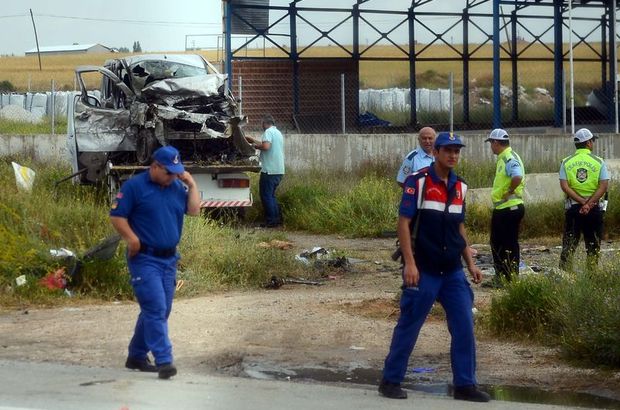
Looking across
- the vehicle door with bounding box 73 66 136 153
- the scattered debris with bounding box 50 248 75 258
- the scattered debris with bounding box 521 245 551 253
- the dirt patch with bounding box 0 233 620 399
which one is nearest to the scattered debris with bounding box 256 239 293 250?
the vehicle door with bounding box 73 66 136 153

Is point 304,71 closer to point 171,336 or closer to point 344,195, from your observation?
point 344,195

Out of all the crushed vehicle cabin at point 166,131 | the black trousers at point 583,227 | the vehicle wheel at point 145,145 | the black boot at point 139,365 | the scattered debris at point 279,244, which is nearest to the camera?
the black boot at point 139,365

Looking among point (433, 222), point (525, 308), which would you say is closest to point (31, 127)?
point (525, 308)

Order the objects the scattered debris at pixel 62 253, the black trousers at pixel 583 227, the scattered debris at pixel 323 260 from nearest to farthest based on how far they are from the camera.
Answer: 1. the scattered debris at pixel 62 253
2. the black trousers at pixel 583 227
3. the scattered debris at pixel 323 260

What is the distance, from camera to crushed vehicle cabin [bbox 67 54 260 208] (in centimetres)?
1648

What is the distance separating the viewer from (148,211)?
25.6 feet

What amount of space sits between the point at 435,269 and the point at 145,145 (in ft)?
32.2

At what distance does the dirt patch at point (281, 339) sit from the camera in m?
8.52

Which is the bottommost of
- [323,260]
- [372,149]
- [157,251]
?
[323,260]

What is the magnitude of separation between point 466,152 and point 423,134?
33.4 ft

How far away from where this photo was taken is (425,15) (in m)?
33.7

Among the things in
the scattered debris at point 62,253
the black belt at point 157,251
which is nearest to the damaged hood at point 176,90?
the scattered debris at point 62,253

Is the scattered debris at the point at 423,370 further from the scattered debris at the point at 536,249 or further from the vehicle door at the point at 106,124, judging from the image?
the vehicle door at the point at 106,124

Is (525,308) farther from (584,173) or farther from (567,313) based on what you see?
(584,173)
